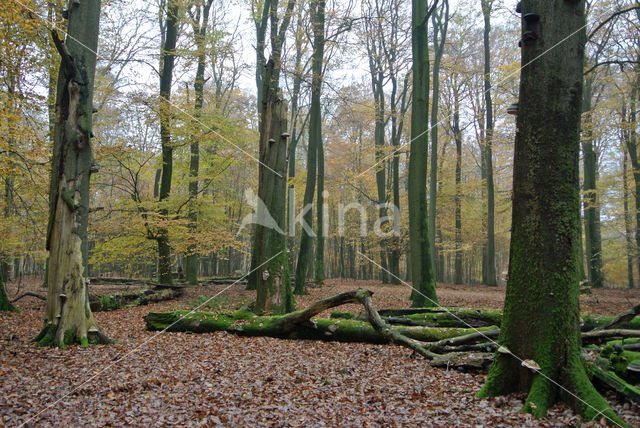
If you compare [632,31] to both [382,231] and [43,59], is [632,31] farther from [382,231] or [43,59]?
[43,59]

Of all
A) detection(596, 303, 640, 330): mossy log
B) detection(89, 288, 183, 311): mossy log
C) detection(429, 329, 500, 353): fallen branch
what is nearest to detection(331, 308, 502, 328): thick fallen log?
detection(429, 329, 500, 353): fallen branch

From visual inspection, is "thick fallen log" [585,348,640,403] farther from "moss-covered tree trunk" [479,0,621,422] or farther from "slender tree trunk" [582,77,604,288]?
"slender tree trunk" [582,77,604,288]

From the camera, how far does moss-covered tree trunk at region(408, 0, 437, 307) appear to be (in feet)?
31.9

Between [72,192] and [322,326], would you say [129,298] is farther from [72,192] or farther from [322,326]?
[322,326]

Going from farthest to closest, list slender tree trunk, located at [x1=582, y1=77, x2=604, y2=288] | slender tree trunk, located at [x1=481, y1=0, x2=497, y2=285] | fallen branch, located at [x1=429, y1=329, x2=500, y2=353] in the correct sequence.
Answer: slender tree trunk, located at [x1=481, y1=0, x2=497, y2=285]
slender tree trunk, located at [x1=582, y1=77, x2=604, y2=288]
fallen branch, located at [x1=429, y1=329, x2=500, y2=353]

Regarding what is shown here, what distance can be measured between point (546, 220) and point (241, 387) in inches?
145

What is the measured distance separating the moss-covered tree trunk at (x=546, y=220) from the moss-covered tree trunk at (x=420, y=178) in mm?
5926

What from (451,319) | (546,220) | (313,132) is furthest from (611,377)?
(313,132)

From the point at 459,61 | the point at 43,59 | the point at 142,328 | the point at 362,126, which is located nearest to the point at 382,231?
the point at 362,126

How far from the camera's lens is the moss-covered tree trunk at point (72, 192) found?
5.85 meters

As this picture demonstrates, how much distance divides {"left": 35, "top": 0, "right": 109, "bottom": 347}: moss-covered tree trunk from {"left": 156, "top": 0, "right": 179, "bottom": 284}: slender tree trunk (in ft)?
18.5

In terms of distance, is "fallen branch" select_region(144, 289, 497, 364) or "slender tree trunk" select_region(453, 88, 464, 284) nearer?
"fallen branch" select_region(144, 289, 497, 364)

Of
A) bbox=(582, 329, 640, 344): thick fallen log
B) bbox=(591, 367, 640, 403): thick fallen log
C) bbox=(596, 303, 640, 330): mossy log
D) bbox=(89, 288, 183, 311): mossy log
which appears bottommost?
bbox=(89, 288, 183, 311): mossy log

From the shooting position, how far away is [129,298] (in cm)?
1084
